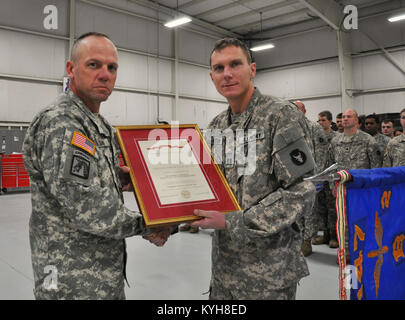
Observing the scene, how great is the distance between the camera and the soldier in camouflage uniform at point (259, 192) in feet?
4.59

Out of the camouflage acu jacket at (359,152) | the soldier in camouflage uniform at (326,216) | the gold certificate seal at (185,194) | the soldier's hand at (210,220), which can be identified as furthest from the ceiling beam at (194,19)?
the soldier's hand at (210,220)

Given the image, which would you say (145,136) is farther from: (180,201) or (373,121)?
(373,121)

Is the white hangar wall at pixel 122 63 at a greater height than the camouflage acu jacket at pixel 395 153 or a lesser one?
greater

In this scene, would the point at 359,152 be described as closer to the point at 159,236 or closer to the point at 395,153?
the point at 395,153

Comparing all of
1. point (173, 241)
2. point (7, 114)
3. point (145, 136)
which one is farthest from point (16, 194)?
point (145, 136)

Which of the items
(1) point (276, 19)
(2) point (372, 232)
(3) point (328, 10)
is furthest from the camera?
(1) point (276, 19)

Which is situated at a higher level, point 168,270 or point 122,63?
point 122,63

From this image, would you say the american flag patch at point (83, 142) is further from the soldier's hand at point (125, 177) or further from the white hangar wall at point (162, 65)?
the white hangar wall at point (162, 65)

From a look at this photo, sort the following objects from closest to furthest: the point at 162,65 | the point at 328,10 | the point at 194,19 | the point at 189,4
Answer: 1. the point at 328,10
2. the point at 189,4
3. the point at 162,65
4. the point at 194,19

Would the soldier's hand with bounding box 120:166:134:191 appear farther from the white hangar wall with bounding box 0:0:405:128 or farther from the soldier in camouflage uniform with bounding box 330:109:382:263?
the white hangar wall with bounding box 0:0:405:128

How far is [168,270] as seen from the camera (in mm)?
3646

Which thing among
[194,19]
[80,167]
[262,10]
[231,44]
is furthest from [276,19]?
[80,167]

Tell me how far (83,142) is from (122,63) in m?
12.1

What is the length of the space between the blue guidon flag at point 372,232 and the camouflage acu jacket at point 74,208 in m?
0.97
